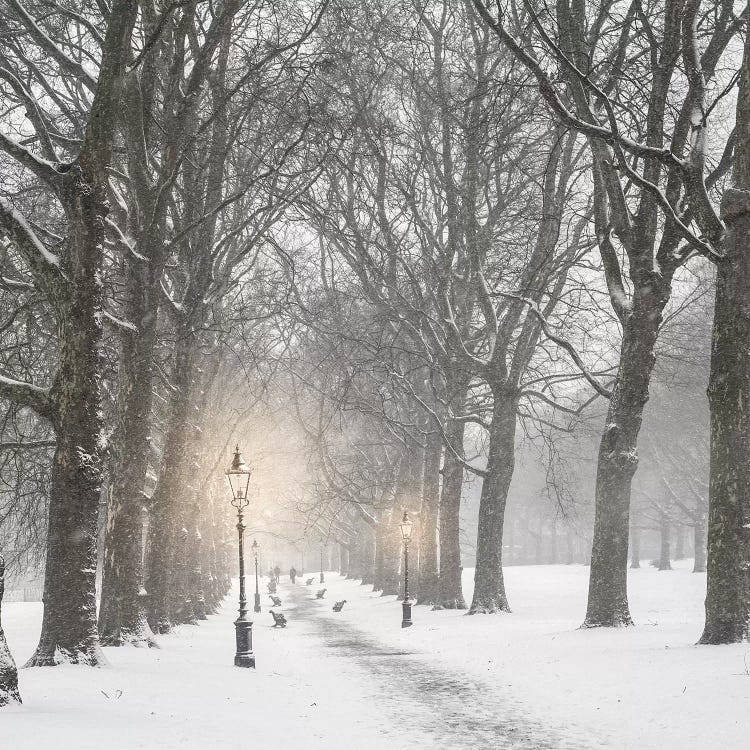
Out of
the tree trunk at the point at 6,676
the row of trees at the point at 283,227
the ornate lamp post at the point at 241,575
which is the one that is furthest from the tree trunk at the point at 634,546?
the tree trunk at the point at 6,676

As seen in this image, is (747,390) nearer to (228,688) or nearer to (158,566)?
(228,688)

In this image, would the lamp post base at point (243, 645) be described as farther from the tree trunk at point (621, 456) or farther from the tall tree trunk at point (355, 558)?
the tall tree trunk at point (355, 558)

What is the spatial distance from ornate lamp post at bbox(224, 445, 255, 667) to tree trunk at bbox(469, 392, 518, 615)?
6.76m

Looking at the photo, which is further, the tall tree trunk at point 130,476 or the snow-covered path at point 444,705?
the tall tree trunk at point 130,476

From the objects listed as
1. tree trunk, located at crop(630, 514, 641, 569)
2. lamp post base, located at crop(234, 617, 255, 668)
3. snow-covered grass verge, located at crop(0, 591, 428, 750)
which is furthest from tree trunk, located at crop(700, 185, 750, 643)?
tree trunk, located at crop(630, 514, 641, 569)

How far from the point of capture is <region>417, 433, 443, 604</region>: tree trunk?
2495 centimetres

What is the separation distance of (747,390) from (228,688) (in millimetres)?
7097

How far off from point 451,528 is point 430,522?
9.59 feet

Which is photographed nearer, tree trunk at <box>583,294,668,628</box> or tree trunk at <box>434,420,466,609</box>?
tree trunk at <box>583,294,668,628</box>

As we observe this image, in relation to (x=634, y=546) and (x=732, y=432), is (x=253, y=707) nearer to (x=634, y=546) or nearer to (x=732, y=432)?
(x=732, y=432)

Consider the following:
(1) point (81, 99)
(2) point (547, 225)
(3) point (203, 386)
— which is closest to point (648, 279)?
(2) point (547, 225)

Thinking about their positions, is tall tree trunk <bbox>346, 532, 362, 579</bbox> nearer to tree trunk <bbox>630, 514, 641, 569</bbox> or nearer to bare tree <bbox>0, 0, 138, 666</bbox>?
tree trunk <bbox>630, 514, 641, 569</bbox>

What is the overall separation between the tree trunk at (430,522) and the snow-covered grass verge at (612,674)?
541 cm

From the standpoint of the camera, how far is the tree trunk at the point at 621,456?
12406 mm
